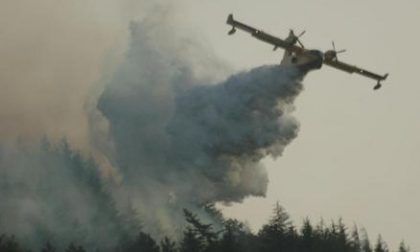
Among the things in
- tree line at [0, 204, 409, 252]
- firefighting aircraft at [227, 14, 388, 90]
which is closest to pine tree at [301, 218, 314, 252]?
tree line at [0, 204, 409, 252]

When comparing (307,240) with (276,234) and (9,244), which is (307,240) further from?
(9,244)

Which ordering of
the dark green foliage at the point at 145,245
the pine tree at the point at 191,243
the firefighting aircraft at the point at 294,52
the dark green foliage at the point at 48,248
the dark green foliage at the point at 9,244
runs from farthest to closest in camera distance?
the dark green foliage at the point at 9,244 → the dark green foliage at the point at 48,248 → the dark green foliage at the point at 145,245 → the pine tree at the point at 191,243 → the firefighting aircraft at the point at 294,52

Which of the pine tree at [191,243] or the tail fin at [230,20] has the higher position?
the tail fin at [230,20]

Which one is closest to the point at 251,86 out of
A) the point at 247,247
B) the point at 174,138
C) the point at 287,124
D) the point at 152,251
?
the point at 287,124

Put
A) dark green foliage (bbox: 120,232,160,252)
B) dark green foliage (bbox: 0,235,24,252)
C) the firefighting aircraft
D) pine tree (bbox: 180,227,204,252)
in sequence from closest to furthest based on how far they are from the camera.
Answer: the firefighting aircraft
pine tree (bbox: 180,227,204,252)
dark green foliage (bbox: 120,232,160,252)
dark green foliage (bbox: 0,235,24,252)

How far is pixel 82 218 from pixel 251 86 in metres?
45.1

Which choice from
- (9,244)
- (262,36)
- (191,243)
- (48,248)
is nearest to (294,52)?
(262,36)

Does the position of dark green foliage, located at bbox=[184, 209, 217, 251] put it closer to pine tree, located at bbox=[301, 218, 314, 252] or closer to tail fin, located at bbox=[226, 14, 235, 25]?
pine tree, located at bbox=[301, 218, 314, 252]

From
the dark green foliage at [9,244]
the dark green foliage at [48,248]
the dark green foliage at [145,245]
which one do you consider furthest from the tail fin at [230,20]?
the dark green foliage at [9,244]

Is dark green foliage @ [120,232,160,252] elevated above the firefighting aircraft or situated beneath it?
situated beneath

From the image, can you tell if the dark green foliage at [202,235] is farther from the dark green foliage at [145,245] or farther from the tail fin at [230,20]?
the tail fin at [230,20]

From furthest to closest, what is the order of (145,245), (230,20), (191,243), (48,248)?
(145,245), (48,248), (191,243), (230,20)

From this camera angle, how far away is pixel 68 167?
Answer: 142 meters

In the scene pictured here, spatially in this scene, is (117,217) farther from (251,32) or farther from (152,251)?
(251,32)
